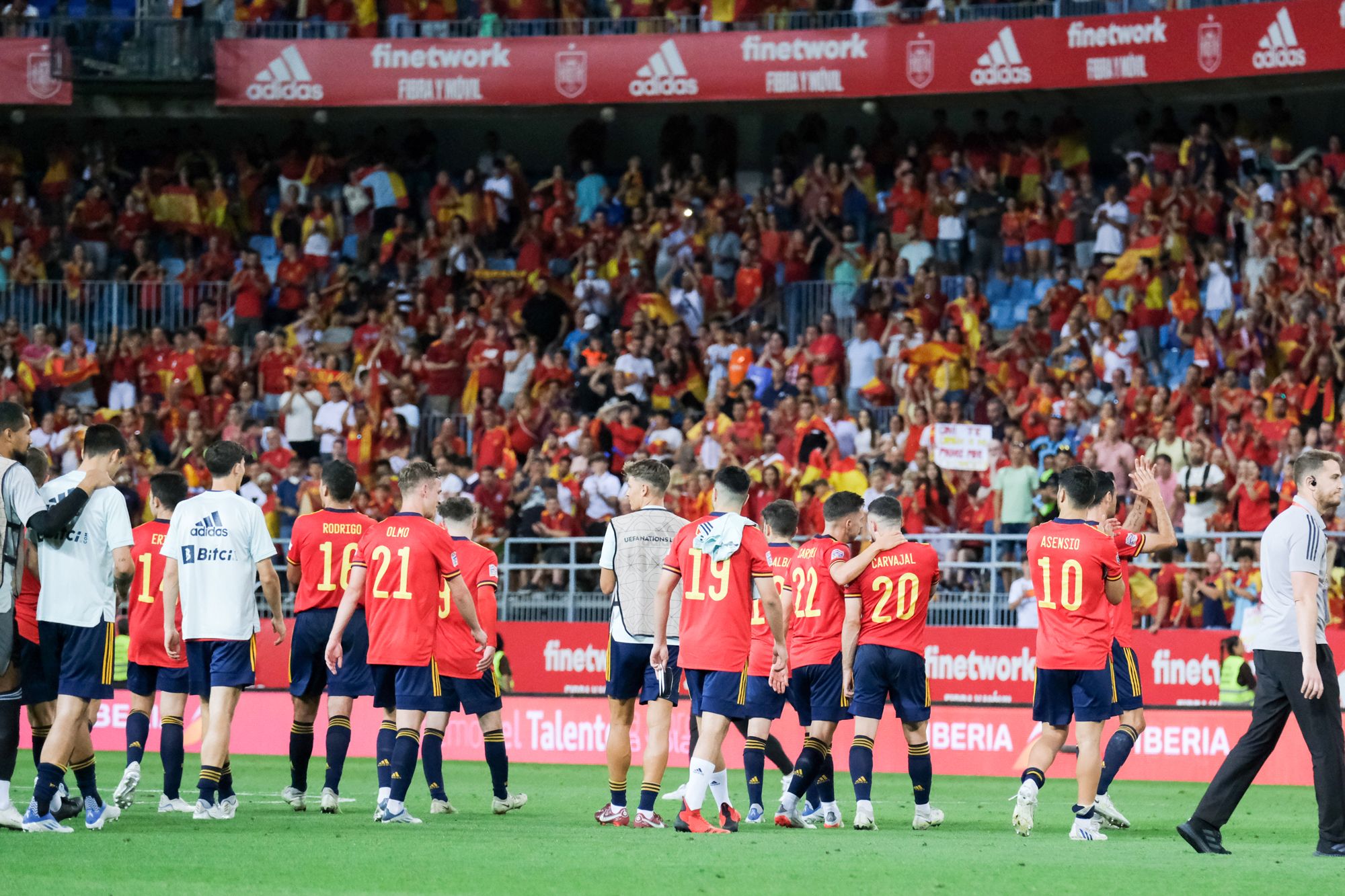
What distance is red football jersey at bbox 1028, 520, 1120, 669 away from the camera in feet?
36.9

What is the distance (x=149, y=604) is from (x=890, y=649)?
536 centimetres

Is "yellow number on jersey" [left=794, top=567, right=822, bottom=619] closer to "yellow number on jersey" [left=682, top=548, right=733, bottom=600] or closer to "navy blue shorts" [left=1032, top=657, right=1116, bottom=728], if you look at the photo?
"yellow number on jersey" [left=682, top=548, right=733, bottom=600]

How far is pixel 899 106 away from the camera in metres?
29.4

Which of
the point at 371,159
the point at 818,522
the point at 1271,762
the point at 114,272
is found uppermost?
the point at 371,159

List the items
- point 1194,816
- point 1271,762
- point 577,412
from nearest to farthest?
point 1194,816 < point 1271,762 < point 577,412

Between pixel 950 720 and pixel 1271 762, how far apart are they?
3.15m

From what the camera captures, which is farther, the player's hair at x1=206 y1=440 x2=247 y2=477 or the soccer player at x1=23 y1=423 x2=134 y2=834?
the player's hair at x1=206 y1=440 x2=247 y2=477

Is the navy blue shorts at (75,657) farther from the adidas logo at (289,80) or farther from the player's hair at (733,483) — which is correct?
the adidas logo at (289,80)

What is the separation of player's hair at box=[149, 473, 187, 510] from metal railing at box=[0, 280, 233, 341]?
1673 centimetres

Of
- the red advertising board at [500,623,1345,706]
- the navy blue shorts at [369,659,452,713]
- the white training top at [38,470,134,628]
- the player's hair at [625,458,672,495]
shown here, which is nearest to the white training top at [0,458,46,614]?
the white training top at [38,470,134,628]

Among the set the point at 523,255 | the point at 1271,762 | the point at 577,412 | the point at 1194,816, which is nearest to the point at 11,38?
the point at 523,255

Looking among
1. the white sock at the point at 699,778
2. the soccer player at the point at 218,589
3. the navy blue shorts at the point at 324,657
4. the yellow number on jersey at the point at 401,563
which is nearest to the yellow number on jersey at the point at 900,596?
the white sock at the point at 699,778

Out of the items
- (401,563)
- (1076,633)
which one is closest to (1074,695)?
(1076,633)

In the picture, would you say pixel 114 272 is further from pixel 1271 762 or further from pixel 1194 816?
pixel 1194 816
